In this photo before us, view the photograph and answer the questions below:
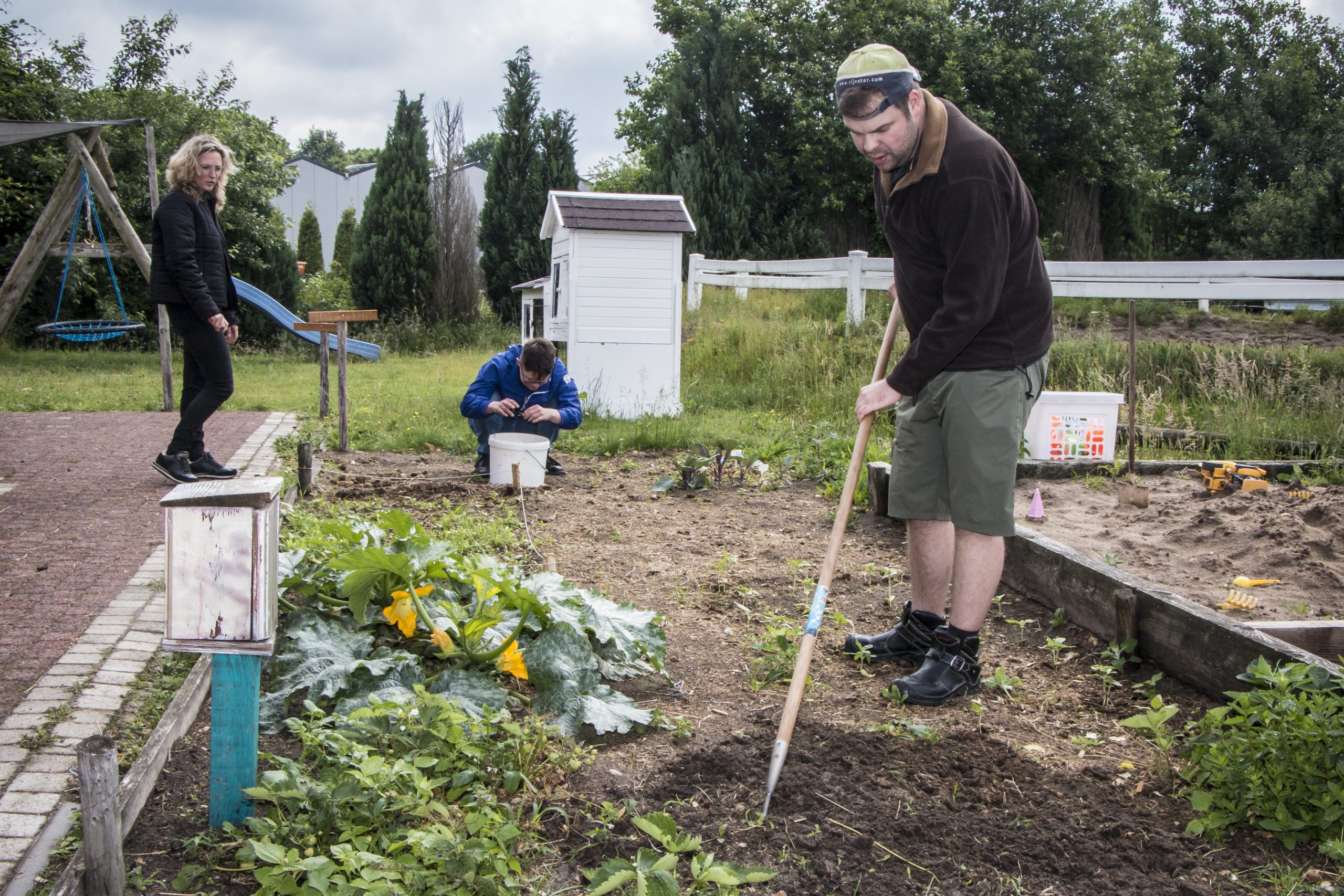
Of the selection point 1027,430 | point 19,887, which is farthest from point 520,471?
point 19,887

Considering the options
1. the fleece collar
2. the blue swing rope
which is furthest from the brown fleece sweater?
the blue swing rope

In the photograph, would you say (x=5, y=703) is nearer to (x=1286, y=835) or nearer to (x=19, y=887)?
(x=19, y=887)

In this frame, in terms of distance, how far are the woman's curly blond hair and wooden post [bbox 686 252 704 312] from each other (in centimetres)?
965

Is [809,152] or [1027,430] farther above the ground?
[809,152]

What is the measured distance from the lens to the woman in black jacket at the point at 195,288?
18.5 ft

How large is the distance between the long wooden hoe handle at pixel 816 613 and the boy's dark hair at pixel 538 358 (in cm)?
308

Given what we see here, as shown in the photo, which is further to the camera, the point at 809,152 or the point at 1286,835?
the point at 809,152

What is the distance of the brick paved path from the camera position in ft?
11.4

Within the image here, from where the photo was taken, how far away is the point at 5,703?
2.86 metres

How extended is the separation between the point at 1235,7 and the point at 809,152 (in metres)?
18.6

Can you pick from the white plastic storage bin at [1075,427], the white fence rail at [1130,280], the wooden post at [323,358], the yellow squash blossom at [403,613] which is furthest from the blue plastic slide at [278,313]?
the yellow squash blossom at [403,613]

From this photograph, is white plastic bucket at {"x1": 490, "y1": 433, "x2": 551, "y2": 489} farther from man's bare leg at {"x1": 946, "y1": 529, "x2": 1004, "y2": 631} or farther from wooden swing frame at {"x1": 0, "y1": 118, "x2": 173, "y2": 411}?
wooden swing frame at {"x1": 0, "y1": 118, "x2": 173, "y2": 411}

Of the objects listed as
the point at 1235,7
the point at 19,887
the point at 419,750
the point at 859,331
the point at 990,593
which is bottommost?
the point at 19,887

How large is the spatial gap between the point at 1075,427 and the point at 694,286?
10.4 m
